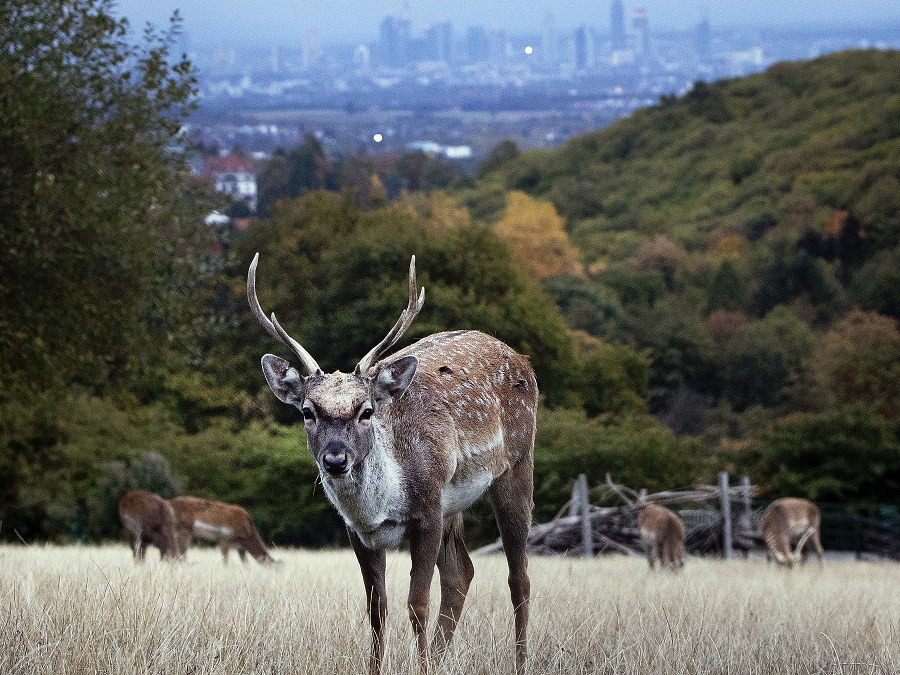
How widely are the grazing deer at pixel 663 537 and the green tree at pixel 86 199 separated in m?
6.66

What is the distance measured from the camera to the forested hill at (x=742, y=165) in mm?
99500

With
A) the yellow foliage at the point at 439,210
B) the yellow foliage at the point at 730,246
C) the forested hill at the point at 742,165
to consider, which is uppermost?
the yellow foliage at the point at 439,210

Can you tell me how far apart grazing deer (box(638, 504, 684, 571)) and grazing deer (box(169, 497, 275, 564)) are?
4.90 metres

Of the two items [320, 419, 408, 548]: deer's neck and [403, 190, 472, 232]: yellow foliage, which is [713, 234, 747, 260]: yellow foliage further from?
[320, 419, 408, 548]: deer's neck

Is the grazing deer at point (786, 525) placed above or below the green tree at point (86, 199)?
below

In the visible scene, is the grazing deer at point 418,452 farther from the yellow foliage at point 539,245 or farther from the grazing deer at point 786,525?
the yellow foliage at point 539,245

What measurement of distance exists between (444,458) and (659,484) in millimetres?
26341

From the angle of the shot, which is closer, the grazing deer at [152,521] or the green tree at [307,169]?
the grazing deer at [152,521]

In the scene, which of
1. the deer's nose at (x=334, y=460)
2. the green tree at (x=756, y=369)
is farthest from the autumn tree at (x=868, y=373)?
the deer's nose at (x=334, y=460)

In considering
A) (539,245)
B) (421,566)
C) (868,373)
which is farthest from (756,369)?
(421,566)

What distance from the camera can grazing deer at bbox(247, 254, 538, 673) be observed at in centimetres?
604

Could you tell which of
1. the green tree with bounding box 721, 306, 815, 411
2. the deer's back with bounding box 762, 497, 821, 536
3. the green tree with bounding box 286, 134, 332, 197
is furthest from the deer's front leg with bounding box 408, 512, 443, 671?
the green tree with bounding box 286, 134, 332, 197

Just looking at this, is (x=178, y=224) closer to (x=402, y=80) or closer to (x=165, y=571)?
(x=165, y=571)

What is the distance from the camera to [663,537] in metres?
16.3
